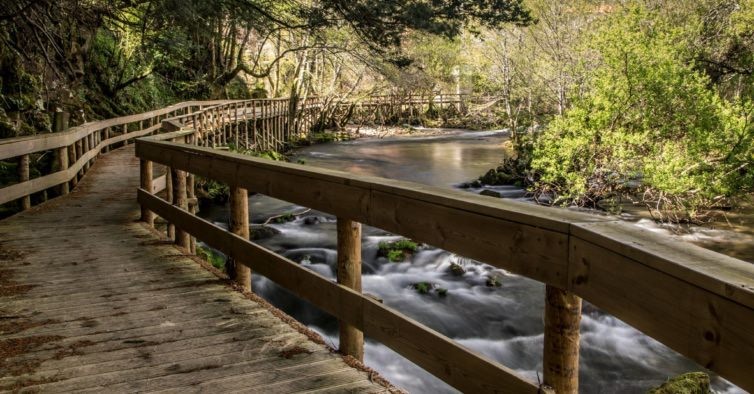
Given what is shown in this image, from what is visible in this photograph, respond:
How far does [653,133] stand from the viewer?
14.9m

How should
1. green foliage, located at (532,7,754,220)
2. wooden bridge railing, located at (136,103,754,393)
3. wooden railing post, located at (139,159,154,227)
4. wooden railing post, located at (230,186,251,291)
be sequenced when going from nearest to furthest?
wooden bridge railing, located at (136,103,754,393) → wooden railing post, located at (230,186,251,291) → wooden railing post, located at (139,159,154,227) → green foliage, located at (532,7,754,220)

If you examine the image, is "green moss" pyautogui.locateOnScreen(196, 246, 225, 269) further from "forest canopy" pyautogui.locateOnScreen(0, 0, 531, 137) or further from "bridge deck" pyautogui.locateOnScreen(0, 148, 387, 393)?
"forest canopy" pyautogui.locateOnScreen(0, 0, 531, 137)

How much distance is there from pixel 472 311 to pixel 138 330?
6833mm

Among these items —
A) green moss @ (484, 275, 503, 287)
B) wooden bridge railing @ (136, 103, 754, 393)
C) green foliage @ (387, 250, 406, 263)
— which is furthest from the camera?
green foliage @ (387, 250, 406, 263)

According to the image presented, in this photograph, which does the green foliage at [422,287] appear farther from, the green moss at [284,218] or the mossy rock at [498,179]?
the mossy rock at [498,179]

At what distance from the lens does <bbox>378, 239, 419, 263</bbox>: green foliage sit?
12195 millimetres

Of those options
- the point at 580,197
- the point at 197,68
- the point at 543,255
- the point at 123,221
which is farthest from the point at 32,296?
the point at 197,68

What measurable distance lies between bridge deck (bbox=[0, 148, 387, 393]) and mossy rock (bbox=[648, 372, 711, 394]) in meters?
3.47

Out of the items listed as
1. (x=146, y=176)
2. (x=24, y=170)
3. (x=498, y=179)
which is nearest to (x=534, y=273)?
(x=146, y=176)

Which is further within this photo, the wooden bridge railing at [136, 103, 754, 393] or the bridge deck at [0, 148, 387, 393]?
the bridge deck at [0, 148, 387, 393]

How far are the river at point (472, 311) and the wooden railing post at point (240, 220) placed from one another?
3286 millimetres

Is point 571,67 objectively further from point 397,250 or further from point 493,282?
point 493,282

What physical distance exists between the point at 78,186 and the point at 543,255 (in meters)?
10.6

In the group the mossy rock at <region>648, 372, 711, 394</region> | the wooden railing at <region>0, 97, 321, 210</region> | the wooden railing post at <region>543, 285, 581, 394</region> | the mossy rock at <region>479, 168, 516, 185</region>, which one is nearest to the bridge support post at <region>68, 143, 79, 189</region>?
the wooden railing at <region>0, 97, 321, 210</region>
